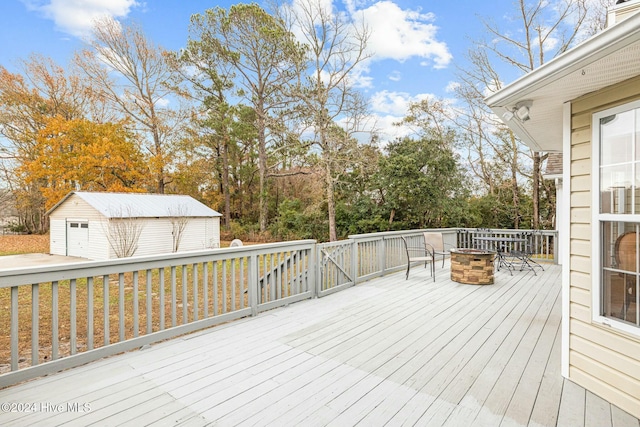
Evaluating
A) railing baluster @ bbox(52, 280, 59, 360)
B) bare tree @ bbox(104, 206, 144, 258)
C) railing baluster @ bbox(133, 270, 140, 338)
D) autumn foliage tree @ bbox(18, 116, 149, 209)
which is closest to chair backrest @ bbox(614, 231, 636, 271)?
railing baluster @ bbox(133, 270, 140, 338)

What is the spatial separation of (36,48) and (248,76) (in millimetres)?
11215

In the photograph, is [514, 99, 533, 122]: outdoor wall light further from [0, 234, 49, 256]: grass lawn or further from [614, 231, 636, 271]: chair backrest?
[0, 234, 49, 256]: grass lawn

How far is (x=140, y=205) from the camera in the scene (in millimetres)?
13539

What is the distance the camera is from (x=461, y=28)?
1188 centimetres

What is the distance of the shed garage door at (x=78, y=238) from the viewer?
42.3 feet

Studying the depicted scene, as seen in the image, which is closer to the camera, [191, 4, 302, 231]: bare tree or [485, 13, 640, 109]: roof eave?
[485, 13, 640, 109]: roof eave

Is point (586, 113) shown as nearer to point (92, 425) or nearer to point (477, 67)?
point (92, 425)

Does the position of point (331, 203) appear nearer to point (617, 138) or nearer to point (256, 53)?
point (256, 53)

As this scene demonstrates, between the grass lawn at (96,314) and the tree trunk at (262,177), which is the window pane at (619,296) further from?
the tree trunk at (262,177)

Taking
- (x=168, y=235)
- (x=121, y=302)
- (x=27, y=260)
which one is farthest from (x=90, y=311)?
(x=27, y=260)

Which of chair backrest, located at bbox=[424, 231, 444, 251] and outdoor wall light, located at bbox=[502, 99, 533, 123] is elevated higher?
outdoor wall light, located at bbox=[502, 99, 533, 123]

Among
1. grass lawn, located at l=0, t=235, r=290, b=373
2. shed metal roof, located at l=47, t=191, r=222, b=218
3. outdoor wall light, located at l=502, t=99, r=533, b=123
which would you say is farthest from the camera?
shed metal roof, located at l=47, t=191, r=222, b=218

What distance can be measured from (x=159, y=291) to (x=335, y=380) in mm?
1818

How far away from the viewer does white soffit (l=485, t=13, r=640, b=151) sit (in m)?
1.60
